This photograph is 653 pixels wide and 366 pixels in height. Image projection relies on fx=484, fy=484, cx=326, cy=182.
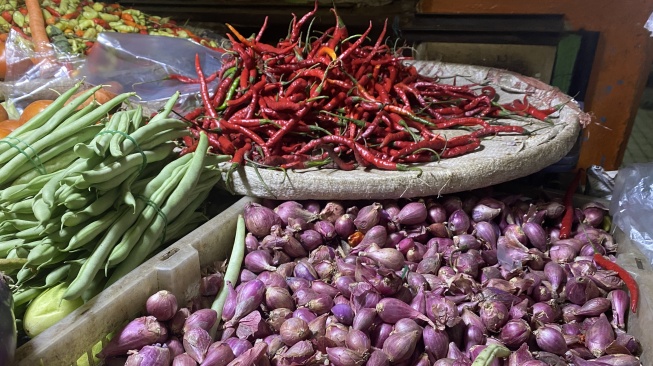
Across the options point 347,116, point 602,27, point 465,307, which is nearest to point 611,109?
point 602,27

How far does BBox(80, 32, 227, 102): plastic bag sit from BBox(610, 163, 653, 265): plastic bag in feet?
7.62

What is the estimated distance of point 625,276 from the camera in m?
1.68

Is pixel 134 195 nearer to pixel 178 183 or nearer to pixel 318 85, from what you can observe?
pixel 178 183

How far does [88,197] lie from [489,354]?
4.18 ft

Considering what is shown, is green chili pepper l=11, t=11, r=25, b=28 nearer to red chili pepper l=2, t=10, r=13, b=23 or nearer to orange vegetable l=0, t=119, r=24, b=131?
red chili pepper l=2, t=10, r=13, b=23

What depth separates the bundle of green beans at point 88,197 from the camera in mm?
1461

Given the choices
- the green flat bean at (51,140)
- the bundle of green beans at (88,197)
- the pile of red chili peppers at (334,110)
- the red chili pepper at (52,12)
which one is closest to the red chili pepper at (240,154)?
the pile of red chili peppers at (334,110)

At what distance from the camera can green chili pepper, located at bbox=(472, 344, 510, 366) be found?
4.15ft

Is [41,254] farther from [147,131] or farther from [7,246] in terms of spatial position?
[147,131]

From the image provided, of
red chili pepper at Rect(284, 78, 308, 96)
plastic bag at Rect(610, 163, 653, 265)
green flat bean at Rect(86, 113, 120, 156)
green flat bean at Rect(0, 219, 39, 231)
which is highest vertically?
green flat bean at Rect(86, 113, 120, 156)

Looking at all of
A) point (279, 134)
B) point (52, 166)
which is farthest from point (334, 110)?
point (52, 166)

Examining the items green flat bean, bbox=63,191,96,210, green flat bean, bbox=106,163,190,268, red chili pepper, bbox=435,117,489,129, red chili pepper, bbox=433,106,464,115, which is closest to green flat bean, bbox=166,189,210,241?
green flat bean, bbox=106,163,190,268

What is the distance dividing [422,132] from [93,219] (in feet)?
4.91

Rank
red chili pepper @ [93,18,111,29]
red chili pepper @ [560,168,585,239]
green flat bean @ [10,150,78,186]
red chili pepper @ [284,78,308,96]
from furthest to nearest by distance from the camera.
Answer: red chili pepper @ [93,18,111,29]
red chili pepper @ [284,78,308,96]
red chili pepper @ [560,168,585,239]
green flat bean @ [10,150,78,186]
